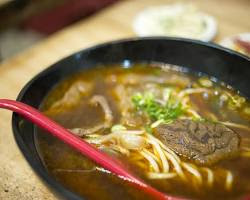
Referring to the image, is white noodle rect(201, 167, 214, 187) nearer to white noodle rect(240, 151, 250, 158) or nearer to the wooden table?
white noodle rect(240, 151, 250, 158)

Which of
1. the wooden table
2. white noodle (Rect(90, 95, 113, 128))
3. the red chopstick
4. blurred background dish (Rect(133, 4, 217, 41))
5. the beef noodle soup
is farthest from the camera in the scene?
blurred background dish (Rect(133, 4, 217, 41))

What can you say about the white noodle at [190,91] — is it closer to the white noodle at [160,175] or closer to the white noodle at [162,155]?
the white noodle at [162,155]

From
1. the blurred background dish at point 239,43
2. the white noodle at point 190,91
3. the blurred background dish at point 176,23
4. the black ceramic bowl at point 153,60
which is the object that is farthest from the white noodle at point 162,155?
the blurred background dish at point 176,23

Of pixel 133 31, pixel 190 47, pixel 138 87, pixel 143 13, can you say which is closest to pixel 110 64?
pixel 138 87

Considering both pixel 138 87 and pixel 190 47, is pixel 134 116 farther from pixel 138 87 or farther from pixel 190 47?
pixel 190 47

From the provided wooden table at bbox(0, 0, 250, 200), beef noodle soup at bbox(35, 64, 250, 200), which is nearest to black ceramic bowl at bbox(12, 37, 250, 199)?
beef noodle soup at bbox(35, 64, 250, 200)
